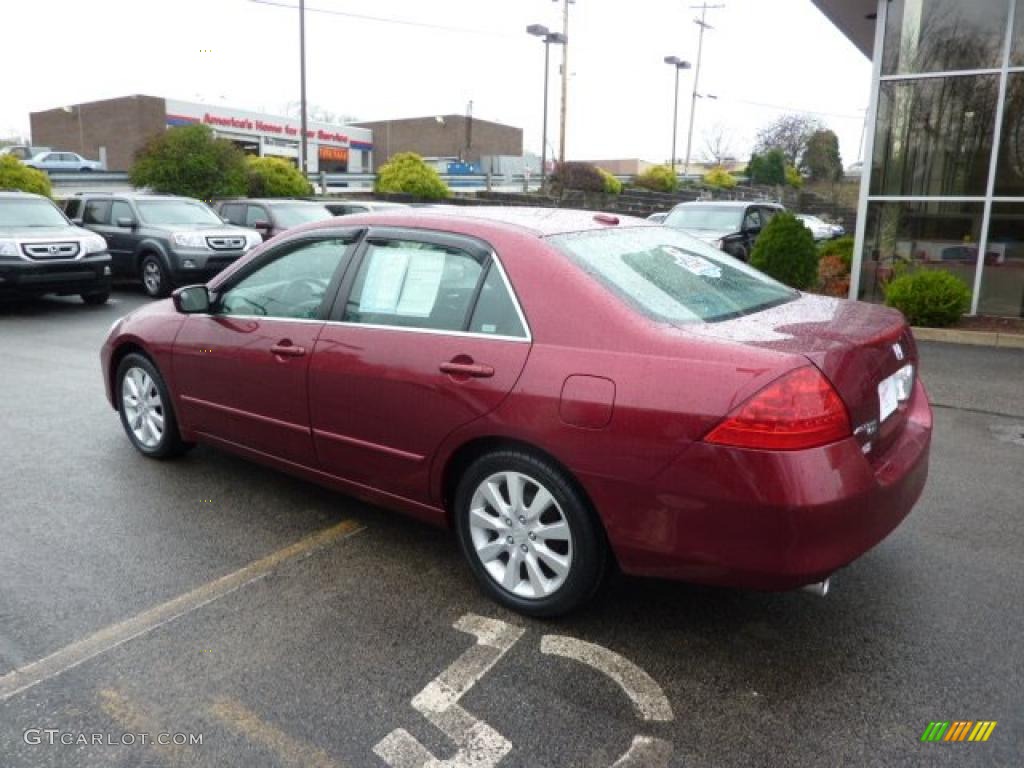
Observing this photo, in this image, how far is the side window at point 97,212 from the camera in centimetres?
1475

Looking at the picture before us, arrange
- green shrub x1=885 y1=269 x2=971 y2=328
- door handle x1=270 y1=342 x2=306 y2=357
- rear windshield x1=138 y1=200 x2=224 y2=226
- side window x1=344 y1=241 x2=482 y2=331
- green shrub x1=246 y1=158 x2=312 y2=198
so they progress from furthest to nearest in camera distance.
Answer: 1. green shrub x1=246 y1=158 x2=312 y2=198
2. rear windshield x1=138 y1=200 x2=224 y2=226
3. green shrub x1=885 y1=269 x2=971 y2=328
4. door handle x1=270 y1=342 x2=306 y2=357
5. side window x1=344 y1=241 x2=482 y2=331

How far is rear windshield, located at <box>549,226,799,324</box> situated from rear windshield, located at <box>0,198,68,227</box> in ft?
38.1

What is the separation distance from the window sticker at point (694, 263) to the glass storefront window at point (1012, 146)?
904cm

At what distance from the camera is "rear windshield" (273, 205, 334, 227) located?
1606 cm

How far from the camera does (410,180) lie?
33594 millimetres

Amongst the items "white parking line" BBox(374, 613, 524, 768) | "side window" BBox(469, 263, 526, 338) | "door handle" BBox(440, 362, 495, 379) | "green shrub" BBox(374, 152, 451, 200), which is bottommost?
"white parking line" BBox(374, 613, 524, 768)

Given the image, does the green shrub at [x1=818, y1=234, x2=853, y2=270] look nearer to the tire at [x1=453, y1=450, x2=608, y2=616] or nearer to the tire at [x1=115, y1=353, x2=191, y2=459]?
the tire at [x1=115, y1=353, x2=191, y2=459]

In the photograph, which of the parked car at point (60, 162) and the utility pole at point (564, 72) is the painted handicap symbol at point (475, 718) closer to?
the utility pole at point (564, 72)

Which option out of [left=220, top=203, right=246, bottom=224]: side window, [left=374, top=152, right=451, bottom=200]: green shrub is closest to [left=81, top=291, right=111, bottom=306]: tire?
[left=220, top=203, right=246, bottom=224]: side window

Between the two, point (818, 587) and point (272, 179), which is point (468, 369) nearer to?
point (818, 587)

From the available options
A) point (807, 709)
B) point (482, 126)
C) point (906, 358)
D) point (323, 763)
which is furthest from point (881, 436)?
point (482, 126)

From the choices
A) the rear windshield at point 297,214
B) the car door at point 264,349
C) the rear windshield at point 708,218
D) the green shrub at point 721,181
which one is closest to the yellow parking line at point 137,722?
the car door at point 264,349

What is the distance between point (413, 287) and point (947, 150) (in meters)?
10.3

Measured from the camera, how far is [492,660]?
3023 millimetres
